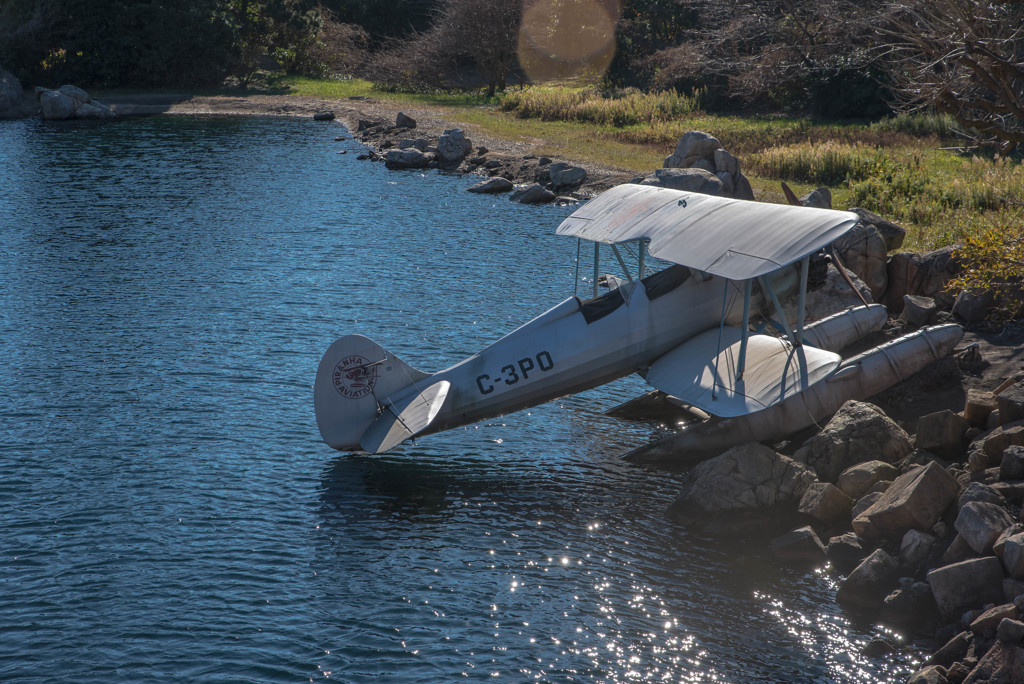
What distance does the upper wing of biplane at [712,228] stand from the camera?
15352 mm

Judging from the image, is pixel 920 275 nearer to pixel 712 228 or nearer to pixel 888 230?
pixel 888 230

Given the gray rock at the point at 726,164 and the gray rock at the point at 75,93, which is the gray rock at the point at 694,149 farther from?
the gray rock at the point at 75,93

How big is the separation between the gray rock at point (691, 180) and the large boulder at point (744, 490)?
76.2 feet

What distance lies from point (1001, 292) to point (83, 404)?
70.7 ft

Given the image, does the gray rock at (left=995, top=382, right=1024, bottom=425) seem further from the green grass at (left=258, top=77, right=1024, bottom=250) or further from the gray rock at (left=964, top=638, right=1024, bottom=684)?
the green grass at (left=258, top=77, right=1024, bottom=250)

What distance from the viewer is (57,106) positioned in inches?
2697

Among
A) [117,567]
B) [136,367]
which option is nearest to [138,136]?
[136,367]

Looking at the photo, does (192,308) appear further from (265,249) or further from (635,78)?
(635,78)

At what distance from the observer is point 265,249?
3462cm

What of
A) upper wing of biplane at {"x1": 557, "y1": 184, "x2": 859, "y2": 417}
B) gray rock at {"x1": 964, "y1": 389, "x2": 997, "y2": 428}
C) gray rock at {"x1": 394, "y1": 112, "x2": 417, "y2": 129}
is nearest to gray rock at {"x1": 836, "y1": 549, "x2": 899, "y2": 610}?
upper wing of biplane at {"x1": 557, "y1": 184, "x2": 859, "y2": 417}

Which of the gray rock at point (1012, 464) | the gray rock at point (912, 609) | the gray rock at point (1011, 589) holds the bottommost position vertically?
the gray rock at point (912, 609)

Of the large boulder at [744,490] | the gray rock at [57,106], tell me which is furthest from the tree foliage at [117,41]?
the large boulder at [744,490]

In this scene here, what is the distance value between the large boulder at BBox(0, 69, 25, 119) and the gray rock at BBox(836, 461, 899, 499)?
75183mm

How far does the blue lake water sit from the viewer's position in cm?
1213
